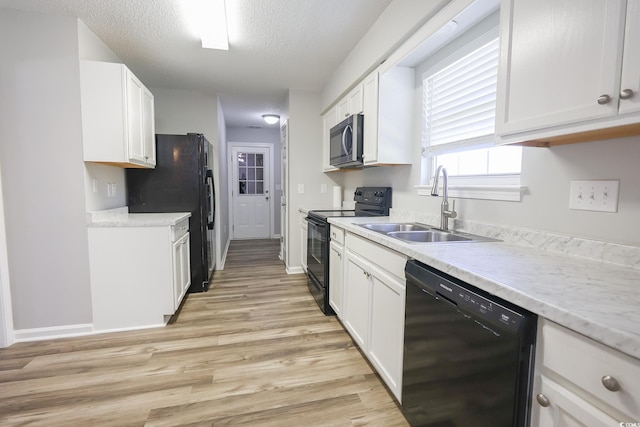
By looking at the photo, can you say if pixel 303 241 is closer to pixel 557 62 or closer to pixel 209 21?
pixel 209 21

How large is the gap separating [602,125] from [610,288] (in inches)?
18.4

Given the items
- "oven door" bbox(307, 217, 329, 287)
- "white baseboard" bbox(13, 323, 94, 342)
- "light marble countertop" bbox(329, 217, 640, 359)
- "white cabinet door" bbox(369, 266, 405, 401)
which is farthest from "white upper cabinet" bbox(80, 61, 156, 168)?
"light marble countertop" bbox(329, 217, 640, 359)

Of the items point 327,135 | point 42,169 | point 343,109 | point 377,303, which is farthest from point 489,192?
point 42,169

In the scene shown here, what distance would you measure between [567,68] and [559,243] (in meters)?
0.69

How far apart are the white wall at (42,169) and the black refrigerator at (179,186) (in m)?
0.87

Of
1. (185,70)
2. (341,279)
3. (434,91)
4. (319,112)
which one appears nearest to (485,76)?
(434,91)

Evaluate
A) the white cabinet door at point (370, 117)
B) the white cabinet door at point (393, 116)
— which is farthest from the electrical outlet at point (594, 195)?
the white cabinet door at point (370, 117)

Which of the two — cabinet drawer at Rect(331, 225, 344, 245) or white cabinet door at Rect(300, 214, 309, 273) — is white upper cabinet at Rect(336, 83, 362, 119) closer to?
cabinet drawer at Rect(331, 225, 344, 245)

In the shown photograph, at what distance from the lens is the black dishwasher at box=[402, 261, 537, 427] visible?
2.66 ft

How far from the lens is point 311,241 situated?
10.4 ft

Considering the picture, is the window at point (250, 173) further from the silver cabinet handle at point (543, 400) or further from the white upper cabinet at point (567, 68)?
the silver cabinet handle at point (543, 400)

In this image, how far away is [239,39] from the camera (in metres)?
2.57

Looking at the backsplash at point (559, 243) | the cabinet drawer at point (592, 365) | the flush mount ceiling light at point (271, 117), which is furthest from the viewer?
the flush mount ceiling light at point (271, 117)

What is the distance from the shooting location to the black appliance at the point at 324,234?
106 inches
